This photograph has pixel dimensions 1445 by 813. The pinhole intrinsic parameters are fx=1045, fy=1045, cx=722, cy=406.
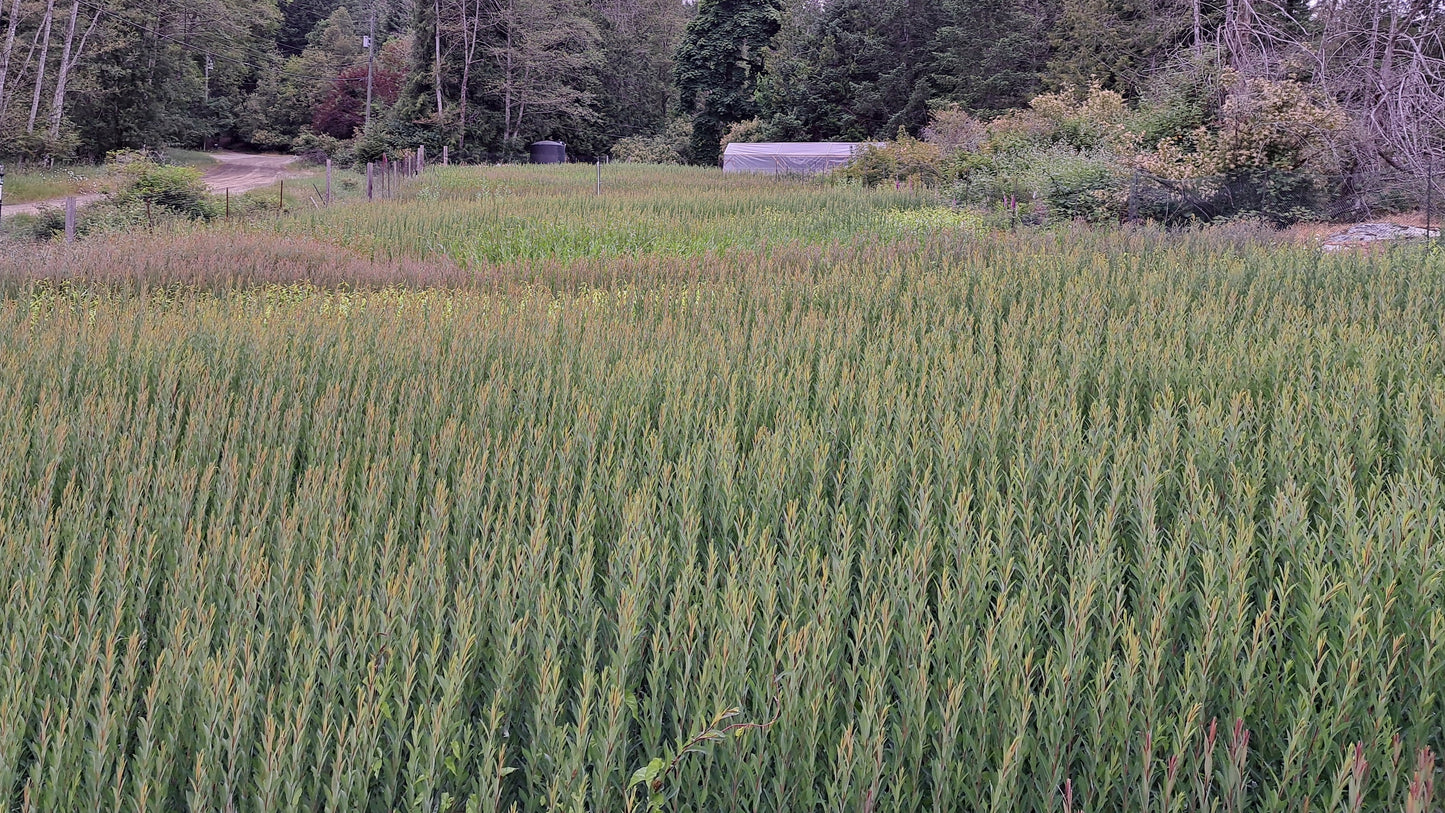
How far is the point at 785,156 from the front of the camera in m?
36.7

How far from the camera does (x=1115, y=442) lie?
3.67m

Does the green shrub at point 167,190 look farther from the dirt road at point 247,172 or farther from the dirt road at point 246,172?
the dirt road at point 247,172

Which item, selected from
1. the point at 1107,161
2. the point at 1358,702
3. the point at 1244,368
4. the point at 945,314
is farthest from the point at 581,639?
the point at 1107,161

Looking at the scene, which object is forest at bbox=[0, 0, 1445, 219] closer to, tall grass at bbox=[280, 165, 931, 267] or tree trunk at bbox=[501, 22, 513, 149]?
tree trunk at bbox=[501, 22, 513, 149]

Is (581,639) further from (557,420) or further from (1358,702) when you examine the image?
(557,420)

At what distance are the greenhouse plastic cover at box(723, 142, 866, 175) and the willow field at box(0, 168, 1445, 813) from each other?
30623mm

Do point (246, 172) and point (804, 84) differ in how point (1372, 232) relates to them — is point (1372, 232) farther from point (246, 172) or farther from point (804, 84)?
point (246, 172)

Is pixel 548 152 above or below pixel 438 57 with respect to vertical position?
below

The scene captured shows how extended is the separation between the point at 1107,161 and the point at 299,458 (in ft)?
54.0

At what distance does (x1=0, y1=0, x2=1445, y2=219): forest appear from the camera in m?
16.8

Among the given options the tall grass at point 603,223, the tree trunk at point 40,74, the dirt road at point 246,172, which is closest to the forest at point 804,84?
the tree trunk at point 40,74

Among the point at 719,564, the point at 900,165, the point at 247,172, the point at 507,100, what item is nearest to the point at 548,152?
the point at 507,100

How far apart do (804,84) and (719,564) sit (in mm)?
43211

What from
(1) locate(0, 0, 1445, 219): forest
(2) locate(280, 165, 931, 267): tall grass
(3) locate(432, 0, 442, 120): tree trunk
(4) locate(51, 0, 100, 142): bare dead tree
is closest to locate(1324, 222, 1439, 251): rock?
(1) locate(0, 0, 1445, 219): forest
